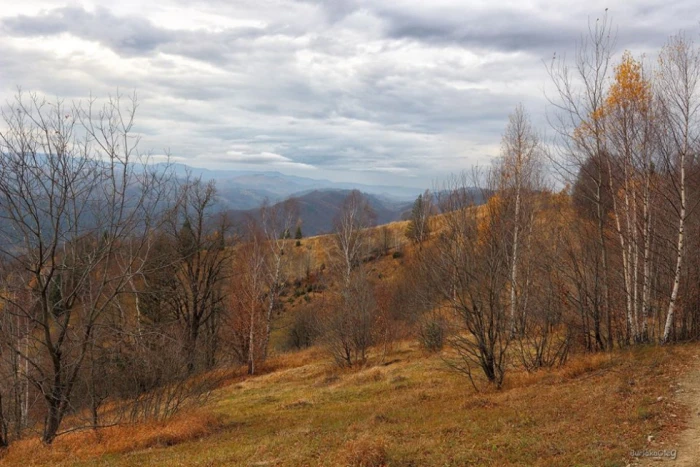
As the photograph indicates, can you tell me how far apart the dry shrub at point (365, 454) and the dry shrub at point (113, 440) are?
5824 mm

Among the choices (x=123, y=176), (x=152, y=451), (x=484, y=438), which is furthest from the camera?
(x=123, y=176)

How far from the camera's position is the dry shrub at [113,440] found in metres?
10.1

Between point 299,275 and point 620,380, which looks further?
point 299,275

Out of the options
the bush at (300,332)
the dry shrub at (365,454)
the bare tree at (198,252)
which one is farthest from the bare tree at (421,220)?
the dry shrub at (365,454)

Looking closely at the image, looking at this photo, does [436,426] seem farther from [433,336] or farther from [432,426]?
[433,336]

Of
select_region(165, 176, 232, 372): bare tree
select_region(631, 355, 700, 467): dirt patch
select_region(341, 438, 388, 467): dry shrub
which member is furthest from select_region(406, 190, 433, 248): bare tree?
select_region(341, 438, 388, 467): dry shrub

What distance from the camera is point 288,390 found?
1866 centimetres

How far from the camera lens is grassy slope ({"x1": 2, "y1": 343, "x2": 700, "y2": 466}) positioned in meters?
7.34

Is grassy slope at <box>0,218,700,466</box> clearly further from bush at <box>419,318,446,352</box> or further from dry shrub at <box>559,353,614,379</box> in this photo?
bush at <box>419,318,446,352</box>

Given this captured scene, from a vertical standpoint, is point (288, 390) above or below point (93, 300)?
below

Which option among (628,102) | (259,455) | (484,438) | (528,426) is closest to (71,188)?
(259,455)

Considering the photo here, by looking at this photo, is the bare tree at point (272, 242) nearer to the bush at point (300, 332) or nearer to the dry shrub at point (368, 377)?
the bush at point (300, 332)

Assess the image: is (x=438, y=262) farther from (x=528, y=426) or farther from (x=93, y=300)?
(x=93, y=300)

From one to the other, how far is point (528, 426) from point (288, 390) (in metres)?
12.1
